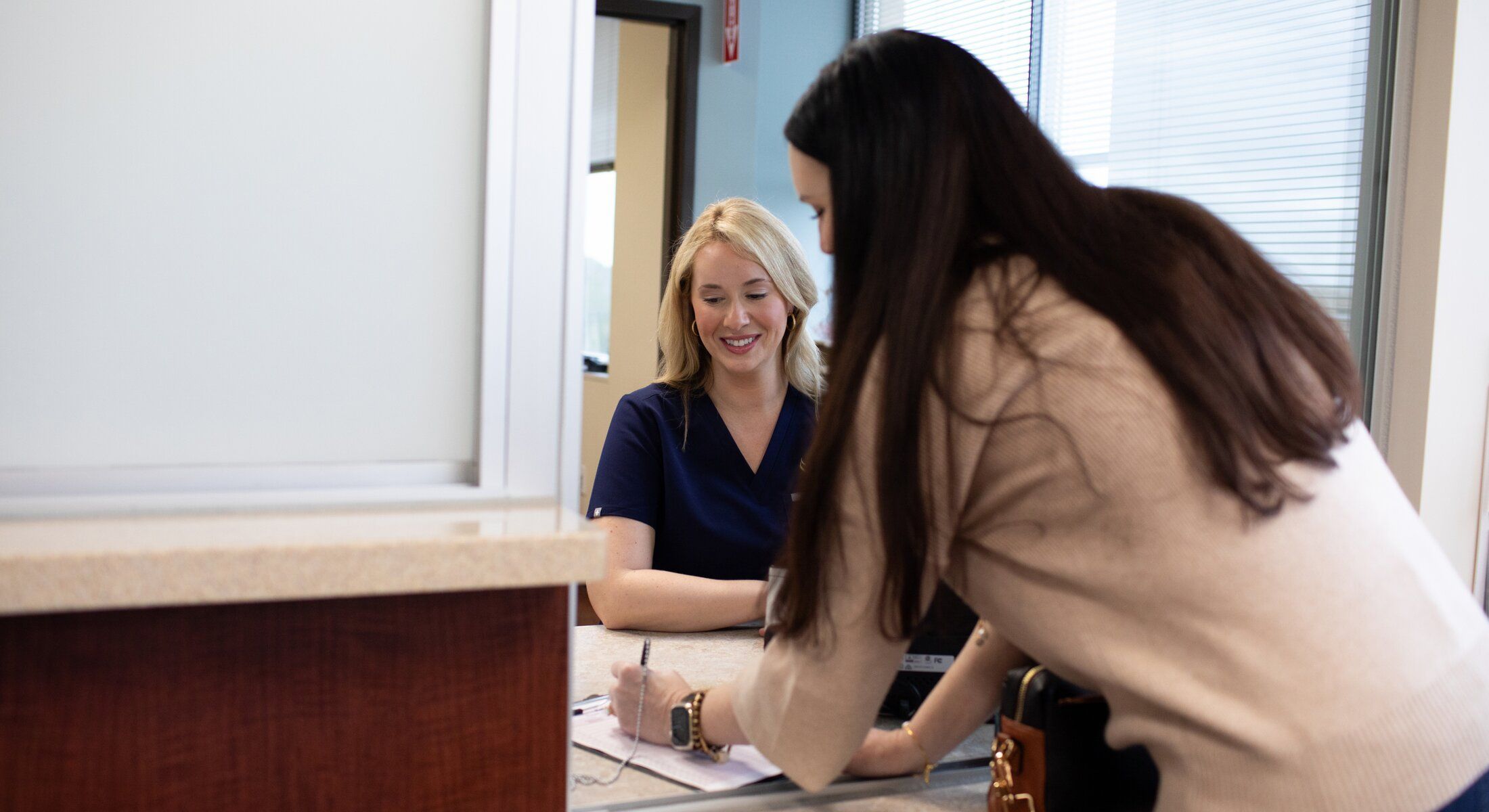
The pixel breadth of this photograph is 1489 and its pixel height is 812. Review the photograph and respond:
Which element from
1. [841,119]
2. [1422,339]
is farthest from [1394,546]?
[1422,339]

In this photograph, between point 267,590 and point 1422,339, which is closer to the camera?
point 267,590

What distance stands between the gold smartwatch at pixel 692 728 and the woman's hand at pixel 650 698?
0.01 meters

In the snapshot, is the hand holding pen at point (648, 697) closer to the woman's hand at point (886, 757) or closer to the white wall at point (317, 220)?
the woman's hand at point (886, 757)

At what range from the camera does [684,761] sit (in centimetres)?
120

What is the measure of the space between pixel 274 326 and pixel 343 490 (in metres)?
0.14

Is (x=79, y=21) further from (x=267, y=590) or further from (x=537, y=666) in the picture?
(x=537, y=666)

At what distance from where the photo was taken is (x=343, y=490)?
963mm

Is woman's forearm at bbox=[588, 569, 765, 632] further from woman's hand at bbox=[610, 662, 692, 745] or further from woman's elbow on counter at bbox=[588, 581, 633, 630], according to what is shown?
woman's hand at bbox=[610, 662, 692, 745]

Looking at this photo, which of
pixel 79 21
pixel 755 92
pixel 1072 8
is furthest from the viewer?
pixel 755 92

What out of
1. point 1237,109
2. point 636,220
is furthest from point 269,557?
point 636,220

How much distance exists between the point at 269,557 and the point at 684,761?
583 mm

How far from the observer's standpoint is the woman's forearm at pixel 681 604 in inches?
66.3

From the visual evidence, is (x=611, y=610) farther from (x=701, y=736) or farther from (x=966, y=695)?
(x=966, y=695)

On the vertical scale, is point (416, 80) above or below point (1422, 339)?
above
